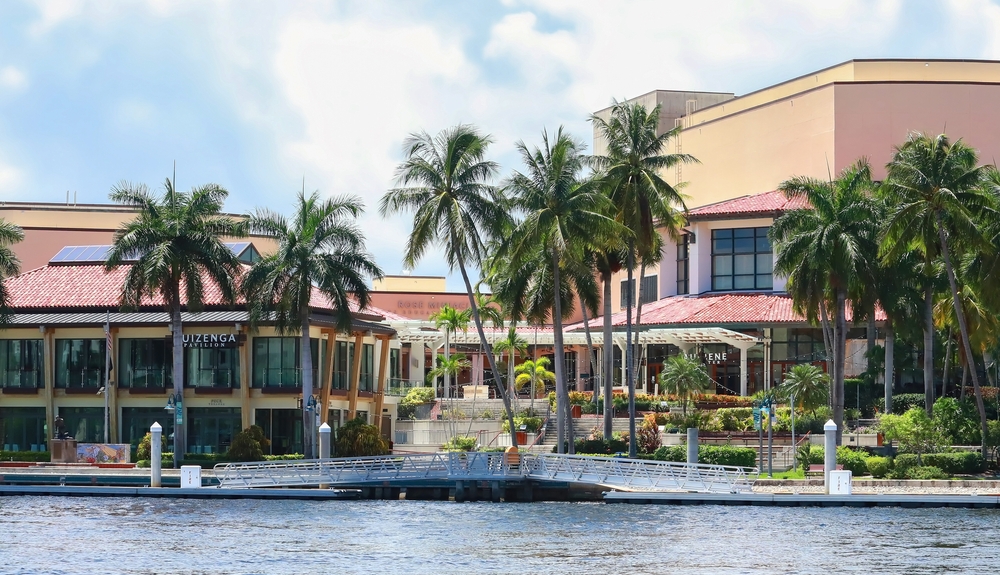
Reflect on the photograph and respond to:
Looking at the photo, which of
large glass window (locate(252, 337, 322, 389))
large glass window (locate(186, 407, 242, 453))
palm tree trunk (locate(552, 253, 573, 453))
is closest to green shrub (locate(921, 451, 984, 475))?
palm tree trunk (locate(552, 253, 573, 453))

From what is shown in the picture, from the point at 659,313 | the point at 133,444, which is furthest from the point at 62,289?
the point at 659,313

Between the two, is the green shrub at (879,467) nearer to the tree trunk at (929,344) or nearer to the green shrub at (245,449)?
the tree trunk at (929,344)

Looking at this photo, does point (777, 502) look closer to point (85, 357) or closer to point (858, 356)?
point (858, 356)

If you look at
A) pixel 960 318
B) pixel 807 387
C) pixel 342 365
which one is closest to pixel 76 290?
pixel 342 365

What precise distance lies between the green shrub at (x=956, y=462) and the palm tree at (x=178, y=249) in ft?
105

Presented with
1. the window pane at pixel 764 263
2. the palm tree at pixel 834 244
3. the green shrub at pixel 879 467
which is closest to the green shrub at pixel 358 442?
A: the palm tree at pixel 834 244

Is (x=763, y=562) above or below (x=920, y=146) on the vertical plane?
below

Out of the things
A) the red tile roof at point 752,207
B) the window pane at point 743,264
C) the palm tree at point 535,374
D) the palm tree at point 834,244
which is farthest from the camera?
the window pane at point 743,264

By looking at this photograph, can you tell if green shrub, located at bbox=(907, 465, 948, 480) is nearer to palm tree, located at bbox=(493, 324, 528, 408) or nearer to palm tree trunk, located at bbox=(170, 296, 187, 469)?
palm tree, located at bbox=(493, 324, 528, 408)

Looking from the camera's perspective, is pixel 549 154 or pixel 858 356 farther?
pixel 858 356

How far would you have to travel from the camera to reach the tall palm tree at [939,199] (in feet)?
205

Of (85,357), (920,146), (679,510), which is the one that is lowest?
(679,510)

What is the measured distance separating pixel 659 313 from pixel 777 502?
35544 millimetres

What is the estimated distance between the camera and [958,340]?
76.5 meters
